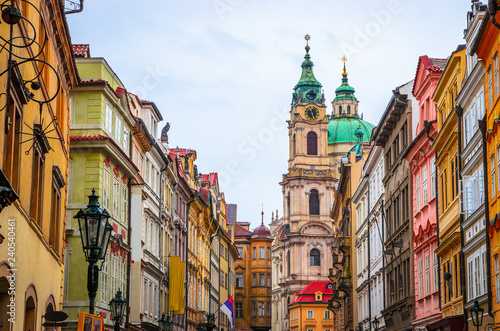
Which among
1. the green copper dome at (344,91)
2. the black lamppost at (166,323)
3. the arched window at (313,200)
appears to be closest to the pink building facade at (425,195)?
the black lamppost at (166,323)

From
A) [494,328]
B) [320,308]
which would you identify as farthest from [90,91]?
[320,308]

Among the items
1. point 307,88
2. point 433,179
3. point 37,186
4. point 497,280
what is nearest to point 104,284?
point 433,179

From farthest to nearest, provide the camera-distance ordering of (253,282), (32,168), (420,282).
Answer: (253,282) < (420,282) < (32,168)

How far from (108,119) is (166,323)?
1743 centimetres

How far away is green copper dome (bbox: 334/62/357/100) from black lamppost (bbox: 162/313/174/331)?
392 feet

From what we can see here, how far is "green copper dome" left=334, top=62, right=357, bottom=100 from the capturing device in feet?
552

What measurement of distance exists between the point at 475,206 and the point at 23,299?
15.2 m

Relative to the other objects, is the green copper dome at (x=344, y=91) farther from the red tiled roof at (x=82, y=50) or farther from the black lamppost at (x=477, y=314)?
the black lamppost at (x=477, y=314)

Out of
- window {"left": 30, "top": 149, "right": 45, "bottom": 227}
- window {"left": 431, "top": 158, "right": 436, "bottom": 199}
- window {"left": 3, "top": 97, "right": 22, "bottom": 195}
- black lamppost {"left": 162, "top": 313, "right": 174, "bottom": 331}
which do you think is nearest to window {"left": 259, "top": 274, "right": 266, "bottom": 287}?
black lamppost {"left": 162, "top": 313, "right": 174, "bottom": 331}

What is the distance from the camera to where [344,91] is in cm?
17025

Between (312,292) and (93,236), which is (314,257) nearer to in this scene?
(312,292)

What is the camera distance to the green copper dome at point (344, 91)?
168375 millimetres

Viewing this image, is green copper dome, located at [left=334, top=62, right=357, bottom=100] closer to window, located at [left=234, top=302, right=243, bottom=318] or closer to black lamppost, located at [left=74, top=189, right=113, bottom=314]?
window, located at [left=234, top=302, right=243, bottom=318]

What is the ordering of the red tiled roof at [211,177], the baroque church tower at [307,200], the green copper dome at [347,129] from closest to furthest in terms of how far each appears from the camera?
1. the red tiled roof at [211,177]
2. the baroque church tower at [307,200]
3. the green copper dome at [347,129]
